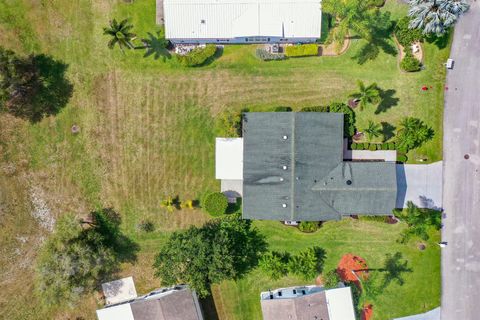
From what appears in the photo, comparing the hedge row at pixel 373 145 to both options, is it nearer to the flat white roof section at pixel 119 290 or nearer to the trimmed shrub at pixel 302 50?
the trimmed shrub at pixel 302 50

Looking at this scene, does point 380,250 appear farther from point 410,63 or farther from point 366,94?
point 410,63

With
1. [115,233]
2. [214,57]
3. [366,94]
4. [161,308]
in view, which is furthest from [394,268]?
[115,233]

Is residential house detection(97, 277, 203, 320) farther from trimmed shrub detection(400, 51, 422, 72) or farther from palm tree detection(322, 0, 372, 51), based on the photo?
trimmed shrub detection(400, 51, 422, 72)

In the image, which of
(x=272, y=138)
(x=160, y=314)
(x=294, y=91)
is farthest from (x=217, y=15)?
(x=160, y=314)

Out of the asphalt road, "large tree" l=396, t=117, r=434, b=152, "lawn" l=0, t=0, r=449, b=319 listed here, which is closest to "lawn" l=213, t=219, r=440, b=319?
"lawn" l=0, t=0, r=449, b=319

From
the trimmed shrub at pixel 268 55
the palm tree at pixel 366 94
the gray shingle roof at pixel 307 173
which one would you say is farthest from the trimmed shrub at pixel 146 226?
the palm tree at pixel 366 94

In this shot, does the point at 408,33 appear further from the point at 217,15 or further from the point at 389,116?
the point at 217,15

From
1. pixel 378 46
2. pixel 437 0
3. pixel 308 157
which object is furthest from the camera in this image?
pixel 378 46
